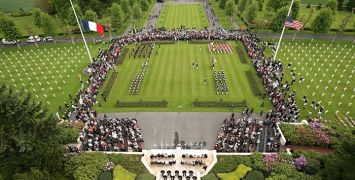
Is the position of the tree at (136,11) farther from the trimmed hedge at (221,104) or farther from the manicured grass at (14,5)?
the manicured grass at (14,5)

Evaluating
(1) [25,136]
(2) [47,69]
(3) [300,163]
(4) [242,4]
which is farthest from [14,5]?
(3) [300,163]

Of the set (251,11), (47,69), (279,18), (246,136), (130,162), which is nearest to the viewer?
(130,162)

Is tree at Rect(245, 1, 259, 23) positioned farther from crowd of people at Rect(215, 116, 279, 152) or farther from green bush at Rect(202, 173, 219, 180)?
green bush at Rect(202, 173, 219, 180)

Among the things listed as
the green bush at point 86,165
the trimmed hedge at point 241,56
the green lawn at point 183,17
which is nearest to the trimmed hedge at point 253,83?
the trimmed hedge at point 241,56

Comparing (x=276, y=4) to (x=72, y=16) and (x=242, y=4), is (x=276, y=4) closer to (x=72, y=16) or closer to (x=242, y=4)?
(x=242, y=4)

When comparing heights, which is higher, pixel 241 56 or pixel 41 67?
pixel 41 67

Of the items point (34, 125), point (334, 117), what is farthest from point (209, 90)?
point (34, 125)

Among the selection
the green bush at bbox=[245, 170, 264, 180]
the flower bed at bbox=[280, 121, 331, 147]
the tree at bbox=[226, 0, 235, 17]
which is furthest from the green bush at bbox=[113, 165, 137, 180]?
the tree at bbox=[226, 0, 235, 17]
